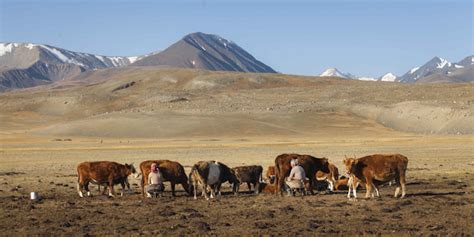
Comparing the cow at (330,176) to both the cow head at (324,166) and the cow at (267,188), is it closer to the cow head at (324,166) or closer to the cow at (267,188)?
the cow head at (324,166)

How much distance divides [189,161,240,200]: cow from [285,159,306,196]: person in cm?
213

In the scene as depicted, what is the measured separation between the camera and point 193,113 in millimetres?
103938

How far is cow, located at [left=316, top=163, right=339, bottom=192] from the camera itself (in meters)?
27.8

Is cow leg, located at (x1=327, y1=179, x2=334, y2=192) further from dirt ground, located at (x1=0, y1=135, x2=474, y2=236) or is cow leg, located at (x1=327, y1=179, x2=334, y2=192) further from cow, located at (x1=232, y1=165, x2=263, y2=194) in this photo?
cow, located at (x1=232, y1=165, x2=263, y2=194)

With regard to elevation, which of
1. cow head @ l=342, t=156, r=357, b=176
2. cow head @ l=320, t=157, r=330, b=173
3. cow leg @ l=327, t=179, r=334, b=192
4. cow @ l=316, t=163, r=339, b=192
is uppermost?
cow head @ l=342, t=156, r=357, b=176

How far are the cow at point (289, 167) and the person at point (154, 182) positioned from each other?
409 centimetres

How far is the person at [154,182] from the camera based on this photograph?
25125 millimetres

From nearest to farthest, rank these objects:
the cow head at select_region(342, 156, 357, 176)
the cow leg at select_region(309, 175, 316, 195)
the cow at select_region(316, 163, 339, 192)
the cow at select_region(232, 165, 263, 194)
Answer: the cow head at select_region(342, 156, 357, 176), the cow leg at select_region(309, 175, 316, 195), the cow at select_region(232, 165, 263, 194), the cow at select_region(316, 163, 339, 192)

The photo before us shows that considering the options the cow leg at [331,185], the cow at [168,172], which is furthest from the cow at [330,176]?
the cow at [168,172]

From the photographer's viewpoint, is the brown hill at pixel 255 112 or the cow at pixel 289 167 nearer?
the cow at pixel 289 167

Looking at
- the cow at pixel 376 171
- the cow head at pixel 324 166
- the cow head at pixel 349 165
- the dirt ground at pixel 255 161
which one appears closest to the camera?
the dirt ground at pixel 255 161

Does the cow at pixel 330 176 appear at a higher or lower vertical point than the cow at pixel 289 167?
lower

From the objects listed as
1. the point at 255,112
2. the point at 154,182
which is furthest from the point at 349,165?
the point at 255,112

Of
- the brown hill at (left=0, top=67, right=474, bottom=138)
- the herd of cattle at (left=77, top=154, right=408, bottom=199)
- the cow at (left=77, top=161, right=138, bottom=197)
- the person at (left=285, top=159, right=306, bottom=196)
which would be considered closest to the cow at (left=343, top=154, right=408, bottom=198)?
the herd of cattle at (left=77, top=154, right=408, bottom=199)
